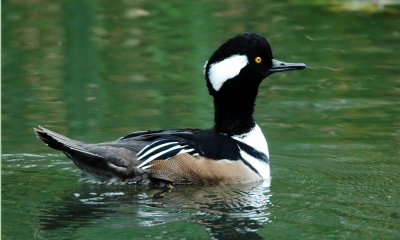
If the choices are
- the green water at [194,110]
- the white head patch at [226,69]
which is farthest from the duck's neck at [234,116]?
the green water at [194,110]

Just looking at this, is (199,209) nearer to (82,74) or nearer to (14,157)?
(14,157)

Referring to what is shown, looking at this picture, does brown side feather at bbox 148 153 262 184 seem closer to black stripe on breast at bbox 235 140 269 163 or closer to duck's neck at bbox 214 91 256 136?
black stripe on breast at bbox 235 140 269 163

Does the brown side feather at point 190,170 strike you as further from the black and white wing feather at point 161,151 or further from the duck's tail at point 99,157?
the duck's tail at point 99,157

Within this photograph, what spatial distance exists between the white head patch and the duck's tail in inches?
38.7

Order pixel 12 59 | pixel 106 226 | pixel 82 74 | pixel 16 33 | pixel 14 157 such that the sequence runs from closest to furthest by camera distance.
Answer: pixel 106 226 → pixel 14 157 → pixel 82 74 → pixel 12 59 → pixel 16 33

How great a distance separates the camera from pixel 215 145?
938cm

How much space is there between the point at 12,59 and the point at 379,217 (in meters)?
7.07

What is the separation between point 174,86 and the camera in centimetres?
1263

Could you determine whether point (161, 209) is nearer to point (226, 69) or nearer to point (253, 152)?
point (253, 152)

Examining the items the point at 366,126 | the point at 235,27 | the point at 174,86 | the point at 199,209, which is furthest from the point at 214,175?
the point at 235,27

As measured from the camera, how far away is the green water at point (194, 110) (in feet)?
26.9

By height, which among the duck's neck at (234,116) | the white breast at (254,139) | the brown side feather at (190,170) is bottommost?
the brown side feather at (190,170)

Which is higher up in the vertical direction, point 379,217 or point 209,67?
point 209,67

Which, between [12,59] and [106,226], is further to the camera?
[12,59]
